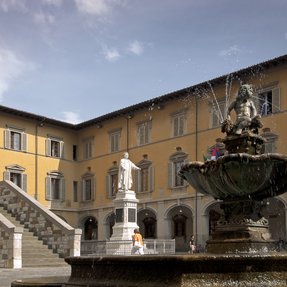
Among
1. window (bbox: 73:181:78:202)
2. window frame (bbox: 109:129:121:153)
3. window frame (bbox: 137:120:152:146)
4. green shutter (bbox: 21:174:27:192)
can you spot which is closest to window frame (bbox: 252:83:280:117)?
window frame (bbox: 137:120:152:146)

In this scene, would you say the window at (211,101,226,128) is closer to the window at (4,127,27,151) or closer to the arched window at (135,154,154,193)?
the arched window at (135,154,154,193)

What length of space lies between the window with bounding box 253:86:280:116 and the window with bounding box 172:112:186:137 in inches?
224

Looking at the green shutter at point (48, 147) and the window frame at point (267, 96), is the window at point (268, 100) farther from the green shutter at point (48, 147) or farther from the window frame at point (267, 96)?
the green shutter at point (48, 147)

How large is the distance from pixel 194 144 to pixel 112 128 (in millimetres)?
8723

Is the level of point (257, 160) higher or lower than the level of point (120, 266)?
higher

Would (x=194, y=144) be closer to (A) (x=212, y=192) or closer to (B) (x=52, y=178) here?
(B) (x=52, y=178)

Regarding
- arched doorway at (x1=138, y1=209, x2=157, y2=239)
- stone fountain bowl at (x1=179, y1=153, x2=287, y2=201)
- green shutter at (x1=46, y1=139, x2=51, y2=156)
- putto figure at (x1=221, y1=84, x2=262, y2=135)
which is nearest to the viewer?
stone fountain bowl at (x1=179, y1=153, x2=287, y2=201)

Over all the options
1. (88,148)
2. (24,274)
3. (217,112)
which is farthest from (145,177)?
(24,274)

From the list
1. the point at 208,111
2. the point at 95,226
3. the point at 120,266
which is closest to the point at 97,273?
the point at 120,266

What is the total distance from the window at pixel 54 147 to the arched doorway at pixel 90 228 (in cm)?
566

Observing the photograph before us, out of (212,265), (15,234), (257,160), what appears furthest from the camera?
(15,234)

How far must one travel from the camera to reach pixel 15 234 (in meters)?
22.0

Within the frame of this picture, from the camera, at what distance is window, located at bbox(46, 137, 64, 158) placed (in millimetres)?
43731

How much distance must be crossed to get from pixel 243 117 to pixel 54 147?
34.8 metres
